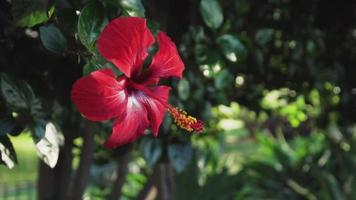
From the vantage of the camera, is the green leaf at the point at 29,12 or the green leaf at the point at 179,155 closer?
the green leaf at the point at 29,12

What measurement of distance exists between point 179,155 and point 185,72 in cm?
23

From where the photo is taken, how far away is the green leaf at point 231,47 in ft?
4.66

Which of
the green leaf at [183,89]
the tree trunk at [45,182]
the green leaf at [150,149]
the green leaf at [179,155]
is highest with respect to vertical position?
the green leaf at [183,89]

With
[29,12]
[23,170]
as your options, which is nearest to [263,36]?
[29,12]

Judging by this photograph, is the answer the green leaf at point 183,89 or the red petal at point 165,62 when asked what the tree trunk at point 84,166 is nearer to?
the green leaf at point 183,89

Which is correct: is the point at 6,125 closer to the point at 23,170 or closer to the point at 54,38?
the point at 54,38

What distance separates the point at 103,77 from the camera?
2.49 feet

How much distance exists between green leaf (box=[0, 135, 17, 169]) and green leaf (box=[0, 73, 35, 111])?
0.19ft

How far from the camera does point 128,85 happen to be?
84 centimetres

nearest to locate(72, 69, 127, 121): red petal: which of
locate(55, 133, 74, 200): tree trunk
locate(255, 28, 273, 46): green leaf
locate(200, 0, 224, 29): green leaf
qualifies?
locate(200, 0, 224, 29): green leaf

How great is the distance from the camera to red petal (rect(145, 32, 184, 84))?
86 cm

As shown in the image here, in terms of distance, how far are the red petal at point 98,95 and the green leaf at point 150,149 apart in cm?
82

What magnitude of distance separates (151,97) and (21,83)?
0.96ft

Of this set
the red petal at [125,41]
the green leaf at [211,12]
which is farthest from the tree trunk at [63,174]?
the red petal at [125,41]
